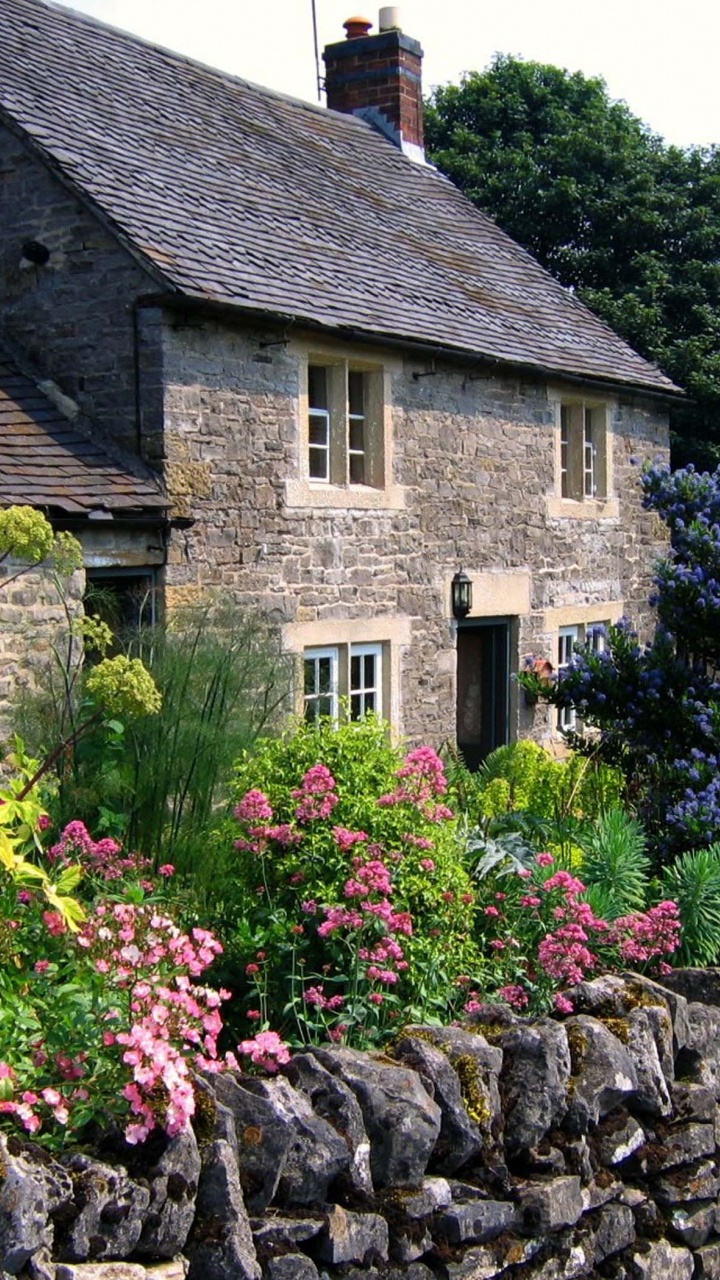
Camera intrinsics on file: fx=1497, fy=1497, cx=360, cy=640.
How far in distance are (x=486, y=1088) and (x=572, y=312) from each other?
48.0 ft

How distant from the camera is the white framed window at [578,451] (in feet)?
56.2

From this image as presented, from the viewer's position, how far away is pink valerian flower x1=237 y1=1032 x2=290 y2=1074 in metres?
4.83

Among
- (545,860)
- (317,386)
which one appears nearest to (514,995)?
(545,860)

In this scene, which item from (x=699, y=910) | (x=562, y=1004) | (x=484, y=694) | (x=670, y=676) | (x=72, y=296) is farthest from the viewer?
(x=484, y=694)

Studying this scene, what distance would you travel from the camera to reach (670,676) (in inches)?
328

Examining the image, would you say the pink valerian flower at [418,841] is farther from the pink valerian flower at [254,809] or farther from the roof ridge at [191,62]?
the roof ridge at [191,62]

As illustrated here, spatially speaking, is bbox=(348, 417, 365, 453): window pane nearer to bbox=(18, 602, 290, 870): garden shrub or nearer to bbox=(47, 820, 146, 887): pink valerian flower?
bbox=(18, 602, 290, 870): garden shrub

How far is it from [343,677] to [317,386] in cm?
261

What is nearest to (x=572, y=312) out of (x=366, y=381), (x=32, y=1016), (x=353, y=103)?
(x=353, y=103)

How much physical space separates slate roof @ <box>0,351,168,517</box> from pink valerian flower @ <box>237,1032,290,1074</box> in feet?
18.8

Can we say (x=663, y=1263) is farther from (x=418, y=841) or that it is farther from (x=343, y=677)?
(x=343, y=677)

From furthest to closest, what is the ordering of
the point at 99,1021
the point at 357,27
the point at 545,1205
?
the point at 357,27 < the point at 545,1205 < the point at 99,1021

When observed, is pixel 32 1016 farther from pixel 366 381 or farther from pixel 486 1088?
pixel 366 381

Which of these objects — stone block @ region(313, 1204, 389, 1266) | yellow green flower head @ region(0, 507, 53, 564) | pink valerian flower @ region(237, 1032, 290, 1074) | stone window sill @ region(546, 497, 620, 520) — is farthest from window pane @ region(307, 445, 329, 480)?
stone block @ region(313, 1204, 389, 1266)
